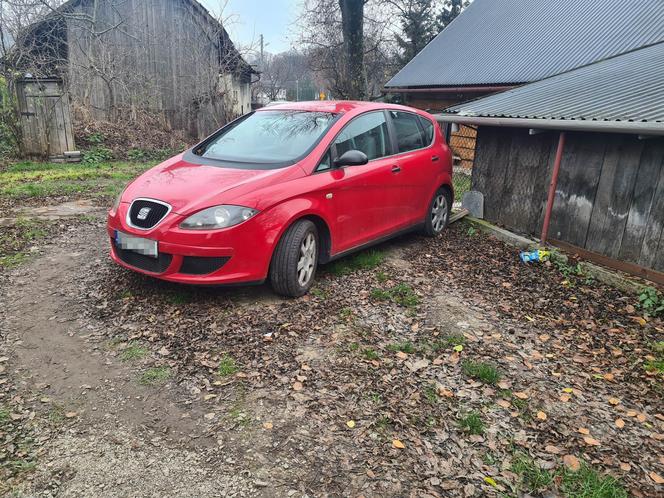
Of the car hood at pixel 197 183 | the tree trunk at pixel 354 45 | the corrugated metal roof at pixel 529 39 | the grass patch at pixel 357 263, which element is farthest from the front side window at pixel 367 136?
the tree trunk at pixel 354 45

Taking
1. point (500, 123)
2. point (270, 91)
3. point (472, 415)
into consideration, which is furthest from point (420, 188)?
point (270, 91)

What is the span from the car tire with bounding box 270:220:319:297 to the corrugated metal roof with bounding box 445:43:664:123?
3275mm

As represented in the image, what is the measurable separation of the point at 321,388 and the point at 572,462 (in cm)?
155

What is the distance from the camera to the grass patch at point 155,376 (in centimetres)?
334

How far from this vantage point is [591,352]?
4.12m

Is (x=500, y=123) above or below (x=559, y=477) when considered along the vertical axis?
above

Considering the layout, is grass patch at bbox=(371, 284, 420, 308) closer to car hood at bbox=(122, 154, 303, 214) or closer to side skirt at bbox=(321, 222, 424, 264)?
side skirt at bbox=(321, 222, 424, 264)

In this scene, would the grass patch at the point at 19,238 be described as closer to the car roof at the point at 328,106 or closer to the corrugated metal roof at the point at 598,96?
the car roof at the point at 328,106

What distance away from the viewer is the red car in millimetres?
4082

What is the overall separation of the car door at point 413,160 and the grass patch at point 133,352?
3375mm

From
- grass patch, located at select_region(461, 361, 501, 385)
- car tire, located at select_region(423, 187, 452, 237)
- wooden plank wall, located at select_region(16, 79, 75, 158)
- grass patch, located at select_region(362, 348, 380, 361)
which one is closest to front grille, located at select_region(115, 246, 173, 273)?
grass patch, located at select_region(362, 348, 380, 361)

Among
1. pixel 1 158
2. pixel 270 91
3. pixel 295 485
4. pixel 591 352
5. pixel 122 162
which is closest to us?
pixel 295 485

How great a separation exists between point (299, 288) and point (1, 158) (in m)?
9.46

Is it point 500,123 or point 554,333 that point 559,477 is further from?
point 500,123
